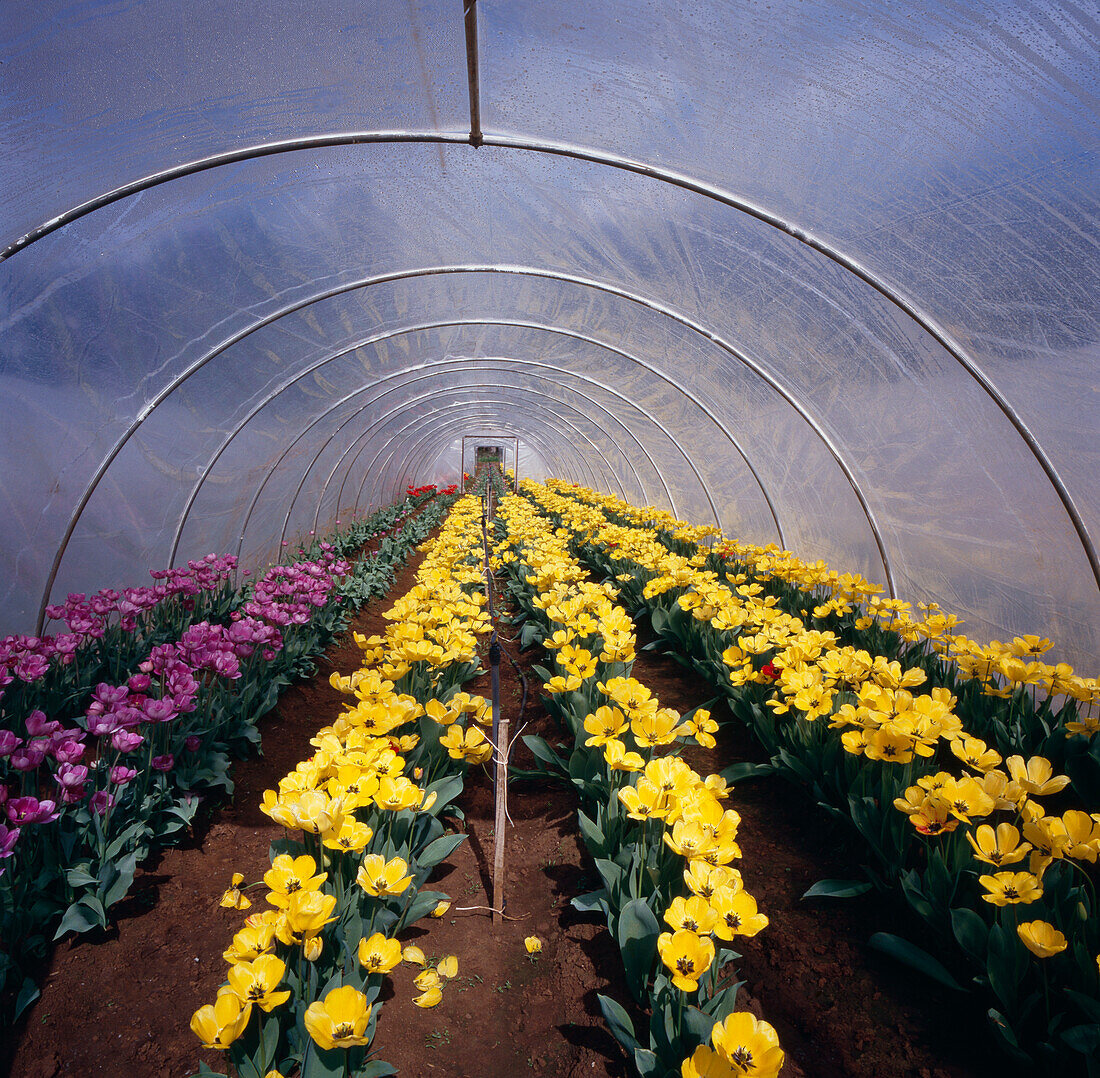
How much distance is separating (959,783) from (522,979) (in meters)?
1.44

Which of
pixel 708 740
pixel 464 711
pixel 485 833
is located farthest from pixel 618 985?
pixel 464 711

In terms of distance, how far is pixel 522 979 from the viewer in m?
1.92

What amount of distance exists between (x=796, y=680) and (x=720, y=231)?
3.74 meters

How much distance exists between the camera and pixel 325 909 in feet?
4.24

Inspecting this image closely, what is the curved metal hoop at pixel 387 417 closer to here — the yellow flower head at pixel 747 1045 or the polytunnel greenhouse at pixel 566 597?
the polytunnel greenhouse at pixel 566 597

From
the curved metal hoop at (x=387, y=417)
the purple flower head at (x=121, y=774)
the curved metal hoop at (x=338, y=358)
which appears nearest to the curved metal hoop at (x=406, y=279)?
the curved metal hoop at (x=338, y=358)

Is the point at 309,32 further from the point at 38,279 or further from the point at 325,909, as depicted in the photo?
the point at 325,909

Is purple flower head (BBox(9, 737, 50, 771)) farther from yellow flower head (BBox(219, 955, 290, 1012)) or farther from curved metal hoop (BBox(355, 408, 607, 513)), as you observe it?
curved metal hoop (BBox(355, 408, 607, 513))

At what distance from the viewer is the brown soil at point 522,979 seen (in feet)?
5.23

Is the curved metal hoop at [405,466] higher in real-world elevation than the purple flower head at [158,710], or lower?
higher

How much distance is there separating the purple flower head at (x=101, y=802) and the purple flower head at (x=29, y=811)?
0.79 feet

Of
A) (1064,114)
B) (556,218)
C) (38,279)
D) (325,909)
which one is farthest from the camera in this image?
(556,218)

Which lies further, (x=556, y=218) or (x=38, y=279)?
(x=556, y=218)

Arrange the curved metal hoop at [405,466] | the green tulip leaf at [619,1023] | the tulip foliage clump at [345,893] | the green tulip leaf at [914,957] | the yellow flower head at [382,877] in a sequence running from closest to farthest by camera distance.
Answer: the tulip foliage clump at [345,893], the green tulip leaf at [619,1023], the yellow flower head at [382,877], the green tulip leaf at [914,957], the curved metal hoop at [405,466]
